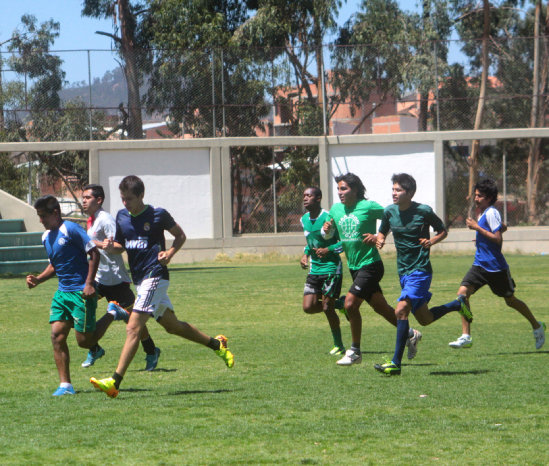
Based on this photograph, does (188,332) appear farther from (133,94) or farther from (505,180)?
(505,180)

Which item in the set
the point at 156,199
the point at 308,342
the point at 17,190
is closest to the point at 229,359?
the point at 308,342

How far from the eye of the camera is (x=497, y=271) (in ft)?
35.1

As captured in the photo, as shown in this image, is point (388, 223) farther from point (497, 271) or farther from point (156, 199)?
point (156, 199)

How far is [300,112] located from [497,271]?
66.0ft

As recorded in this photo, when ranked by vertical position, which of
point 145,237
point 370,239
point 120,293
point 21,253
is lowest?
point 21,253

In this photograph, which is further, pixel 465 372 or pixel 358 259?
pixel 358 259

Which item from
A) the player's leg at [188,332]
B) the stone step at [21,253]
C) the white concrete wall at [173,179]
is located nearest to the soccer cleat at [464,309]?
the player's leg at [188,332]

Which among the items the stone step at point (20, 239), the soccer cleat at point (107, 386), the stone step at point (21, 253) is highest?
the soccer cleat at point (107, 386)

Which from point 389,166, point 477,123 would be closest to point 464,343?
point 389,166

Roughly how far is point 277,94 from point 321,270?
20.3 metres

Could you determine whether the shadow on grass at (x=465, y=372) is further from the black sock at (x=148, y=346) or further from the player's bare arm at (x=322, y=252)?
the black sock at (x=148, y=346)

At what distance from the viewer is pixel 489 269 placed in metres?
10.7

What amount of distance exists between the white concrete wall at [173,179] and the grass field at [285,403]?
15.7 meters

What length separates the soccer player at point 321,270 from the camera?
1031 centimetres
